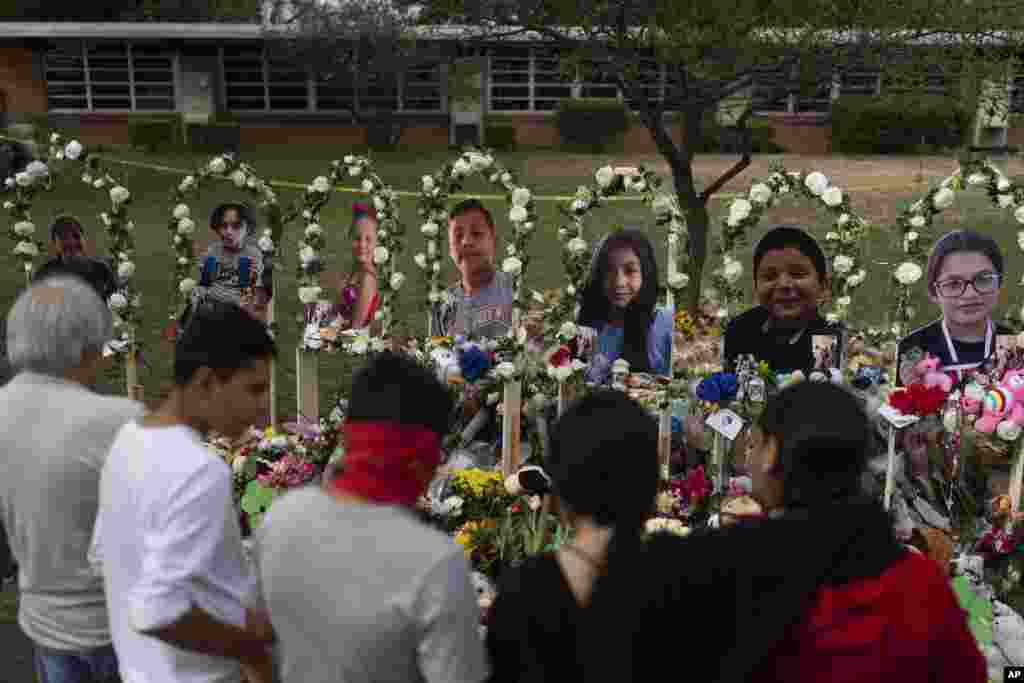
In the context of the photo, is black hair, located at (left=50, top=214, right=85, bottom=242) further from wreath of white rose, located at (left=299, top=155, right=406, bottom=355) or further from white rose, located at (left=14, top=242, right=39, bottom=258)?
wreath of white rose, located at (left=299, top=155, right=406, bottom=355)

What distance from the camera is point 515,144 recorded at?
2855 centimetres

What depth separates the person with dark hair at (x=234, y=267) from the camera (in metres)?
→ 7.57

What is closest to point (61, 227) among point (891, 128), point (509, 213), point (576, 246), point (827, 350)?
point (509, 213)

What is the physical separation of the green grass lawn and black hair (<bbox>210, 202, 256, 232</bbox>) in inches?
15.5

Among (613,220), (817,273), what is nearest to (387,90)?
(613,220)

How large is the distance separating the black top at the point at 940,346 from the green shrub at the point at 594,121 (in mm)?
21810

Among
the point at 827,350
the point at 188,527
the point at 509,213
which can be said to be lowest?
the point at 827,350

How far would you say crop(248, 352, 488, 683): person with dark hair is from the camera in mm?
2090

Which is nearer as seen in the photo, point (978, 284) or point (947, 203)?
point (947, 203)

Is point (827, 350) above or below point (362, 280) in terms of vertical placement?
below

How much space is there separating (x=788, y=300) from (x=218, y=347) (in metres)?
4.74

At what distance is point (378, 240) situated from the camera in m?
7.40

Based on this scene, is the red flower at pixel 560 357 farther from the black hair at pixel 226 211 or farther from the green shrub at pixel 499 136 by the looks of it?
the green shrub at pixel 499 136

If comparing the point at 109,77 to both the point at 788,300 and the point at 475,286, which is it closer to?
the point at 475,286
